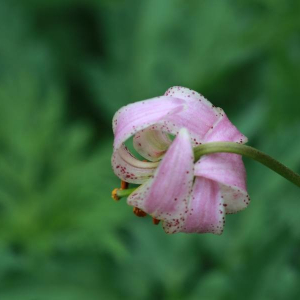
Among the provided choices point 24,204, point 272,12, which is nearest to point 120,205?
point 24,204

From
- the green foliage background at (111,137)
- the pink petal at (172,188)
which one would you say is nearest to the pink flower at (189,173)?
the pink petal at (172,188)

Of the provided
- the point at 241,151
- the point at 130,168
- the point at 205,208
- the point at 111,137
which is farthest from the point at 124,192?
the point at 111,137

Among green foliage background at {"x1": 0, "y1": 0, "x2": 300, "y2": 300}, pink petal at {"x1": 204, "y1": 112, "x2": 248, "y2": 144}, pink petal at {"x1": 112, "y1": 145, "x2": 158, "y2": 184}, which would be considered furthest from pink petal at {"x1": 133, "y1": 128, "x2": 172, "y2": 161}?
green foliage background at {"x1": 0, "y1": 0, "x2": 300, "y2": 300}

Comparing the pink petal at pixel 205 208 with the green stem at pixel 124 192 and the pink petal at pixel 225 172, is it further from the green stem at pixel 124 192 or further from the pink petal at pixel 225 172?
the green stem at pixel 124 192

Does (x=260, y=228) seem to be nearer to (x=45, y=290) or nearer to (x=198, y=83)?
(x=45, y=290)

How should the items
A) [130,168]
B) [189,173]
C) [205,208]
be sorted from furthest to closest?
[130,168]
[205,208]
[189,173]

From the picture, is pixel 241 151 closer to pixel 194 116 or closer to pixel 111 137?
pixel 194 116

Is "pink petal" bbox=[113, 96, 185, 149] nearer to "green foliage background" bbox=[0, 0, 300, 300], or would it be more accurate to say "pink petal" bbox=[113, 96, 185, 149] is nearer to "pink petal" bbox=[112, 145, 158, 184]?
"pink petal" bbox=[112, 145, 158, 184]
